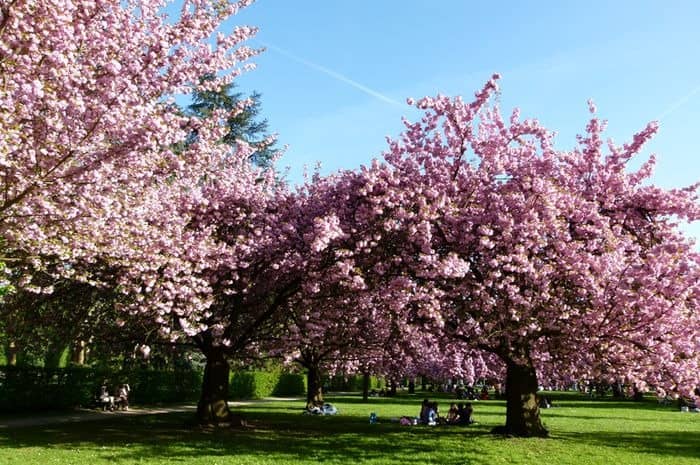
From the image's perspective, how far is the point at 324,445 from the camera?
17.0m

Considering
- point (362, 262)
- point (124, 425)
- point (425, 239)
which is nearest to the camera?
point (425, 239)

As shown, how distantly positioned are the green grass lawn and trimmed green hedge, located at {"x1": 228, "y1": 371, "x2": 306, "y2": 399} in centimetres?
2028

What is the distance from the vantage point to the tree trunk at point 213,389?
69.8 feet

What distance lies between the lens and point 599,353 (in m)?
16.5

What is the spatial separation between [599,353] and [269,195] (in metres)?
11.0

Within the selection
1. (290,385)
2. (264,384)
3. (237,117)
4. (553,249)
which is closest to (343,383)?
(290,385)

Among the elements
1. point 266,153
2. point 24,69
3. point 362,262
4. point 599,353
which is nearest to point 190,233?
point 362,262

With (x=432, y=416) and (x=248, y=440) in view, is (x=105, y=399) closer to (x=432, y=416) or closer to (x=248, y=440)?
(x=248, y=440)

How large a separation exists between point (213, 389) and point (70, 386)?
10.2 metres

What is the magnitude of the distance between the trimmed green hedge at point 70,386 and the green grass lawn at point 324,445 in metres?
4.51

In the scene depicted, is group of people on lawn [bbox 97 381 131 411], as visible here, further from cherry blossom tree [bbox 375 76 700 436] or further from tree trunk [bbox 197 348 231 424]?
cherry blossom tree [bbox 375 76 700 436]

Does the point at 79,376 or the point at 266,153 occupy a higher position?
the point at 266,153

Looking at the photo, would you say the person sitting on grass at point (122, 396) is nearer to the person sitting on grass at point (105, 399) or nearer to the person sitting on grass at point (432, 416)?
the person sitting on grass at point (105, 399)

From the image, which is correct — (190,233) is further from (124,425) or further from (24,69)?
(124,425)
